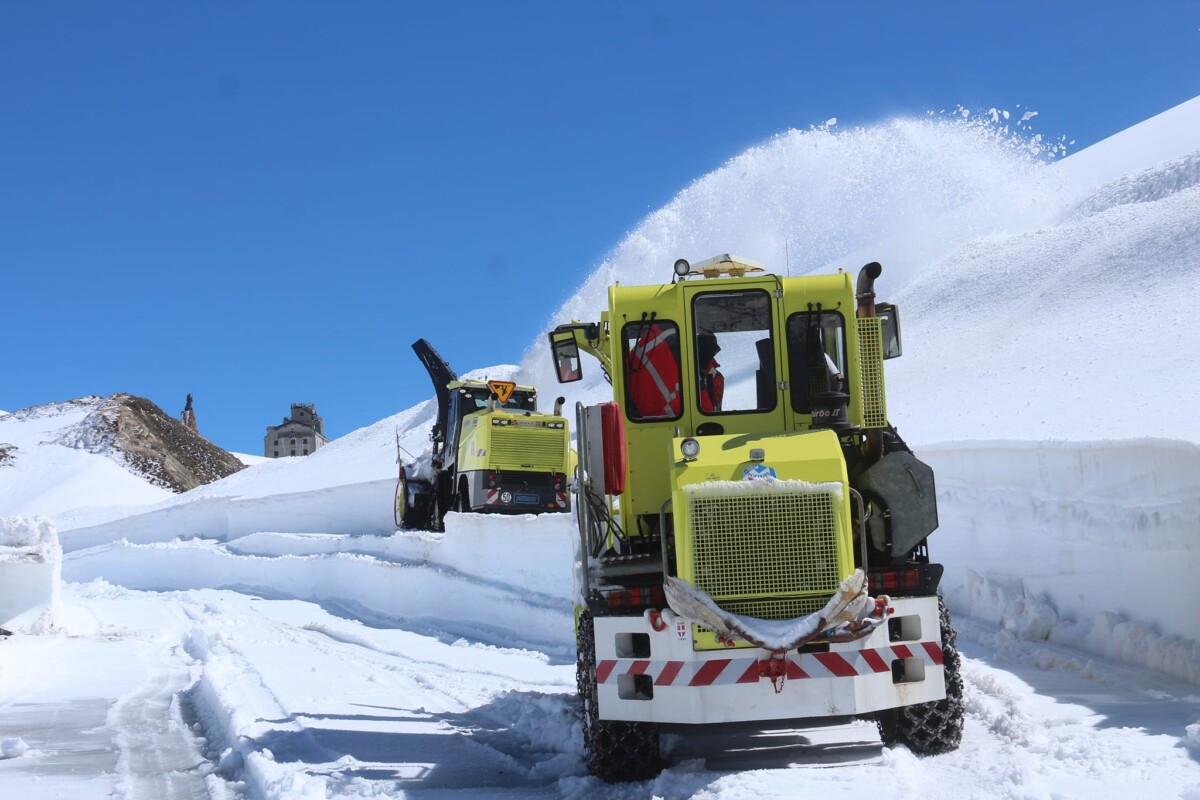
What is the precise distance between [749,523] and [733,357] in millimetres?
1501

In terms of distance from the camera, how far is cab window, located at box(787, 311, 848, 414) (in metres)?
6.30

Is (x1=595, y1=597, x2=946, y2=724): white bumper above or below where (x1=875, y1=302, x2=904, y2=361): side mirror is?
below

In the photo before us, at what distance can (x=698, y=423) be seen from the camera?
20.7 ft

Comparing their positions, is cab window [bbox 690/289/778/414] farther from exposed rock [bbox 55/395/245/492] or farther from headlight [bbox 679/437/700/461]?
exposed rock [bbox 55/395/245/492]

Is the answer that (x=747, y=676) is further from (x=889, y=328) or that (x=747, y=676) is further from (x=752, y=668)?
(x=889, y=328)

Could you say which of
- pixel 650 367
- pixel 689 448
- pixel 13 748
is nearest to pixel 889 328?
pixel 650 367

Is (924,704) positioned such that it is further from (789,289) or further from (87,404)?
(87,404)

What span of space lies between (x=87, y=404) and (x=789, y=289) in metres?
87.3

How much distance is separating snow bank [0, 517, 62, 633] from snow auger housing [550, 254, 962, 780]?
9812mm

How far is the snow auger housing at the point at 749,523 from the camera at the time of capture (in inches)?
204

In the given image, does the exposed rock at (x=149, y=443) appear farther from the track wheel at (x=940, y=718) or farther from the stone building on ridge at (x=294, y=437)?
the track wheel at (x=940, y=718)

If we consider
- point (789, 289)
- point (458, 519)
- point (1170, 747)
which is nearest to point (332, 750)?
point (789, 289)

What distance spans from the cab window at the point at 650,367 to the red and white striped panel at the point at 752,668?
150 cm

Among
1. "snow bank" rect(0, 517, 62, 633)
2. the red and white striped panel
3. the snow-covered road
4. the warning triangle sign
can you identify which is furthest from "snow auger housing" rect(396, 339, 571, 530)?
the red and white striped panel
